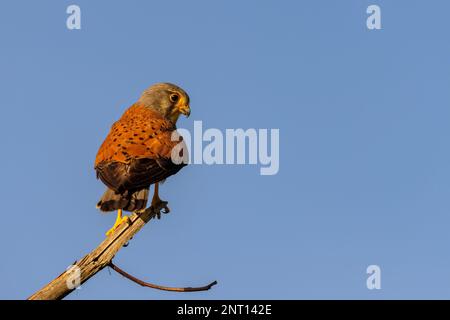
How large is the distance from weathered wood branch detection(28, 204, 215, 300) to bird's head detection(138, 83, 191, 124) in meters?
2.88

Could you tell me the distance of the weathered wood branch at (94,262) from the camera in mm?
Answer: 5688

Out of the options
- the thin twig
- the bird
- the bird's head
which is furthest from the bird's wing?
the thin twig

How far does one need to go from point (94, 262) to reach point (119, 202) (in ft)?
4.90

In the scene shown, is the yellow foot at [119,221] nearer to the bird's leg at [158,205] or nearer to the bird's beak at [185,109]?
the bird's leg at [158,205]

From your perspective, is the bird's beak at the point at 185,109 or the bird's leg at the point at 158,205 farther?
the bird's beak at the point at 185,109

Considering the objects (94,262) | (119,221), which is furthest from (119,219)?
(94,262)

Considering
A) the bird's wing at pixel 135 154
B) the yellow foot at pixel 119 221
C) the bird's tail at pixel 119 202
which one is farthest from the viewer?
the bird's wing at pixel 135 154

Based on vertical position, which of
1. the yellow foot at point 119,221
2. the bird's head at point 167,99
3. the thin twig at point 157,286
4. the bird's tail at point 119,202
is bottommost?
the thin twig at point 157,286

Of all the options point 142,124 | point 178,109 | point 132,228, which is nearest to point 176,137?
point 142,124

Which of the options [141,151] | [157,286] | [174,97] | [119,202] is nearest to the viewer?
[157,286]

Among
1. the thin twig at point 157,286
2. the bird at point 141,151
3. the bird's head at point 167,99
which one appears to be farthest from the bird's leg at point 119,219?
the bird's head at point 167,99

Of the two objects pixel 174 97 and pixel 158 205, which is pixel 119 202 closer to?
pixel 158 205

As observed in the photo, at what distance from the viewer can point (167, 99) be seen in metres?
9.91
